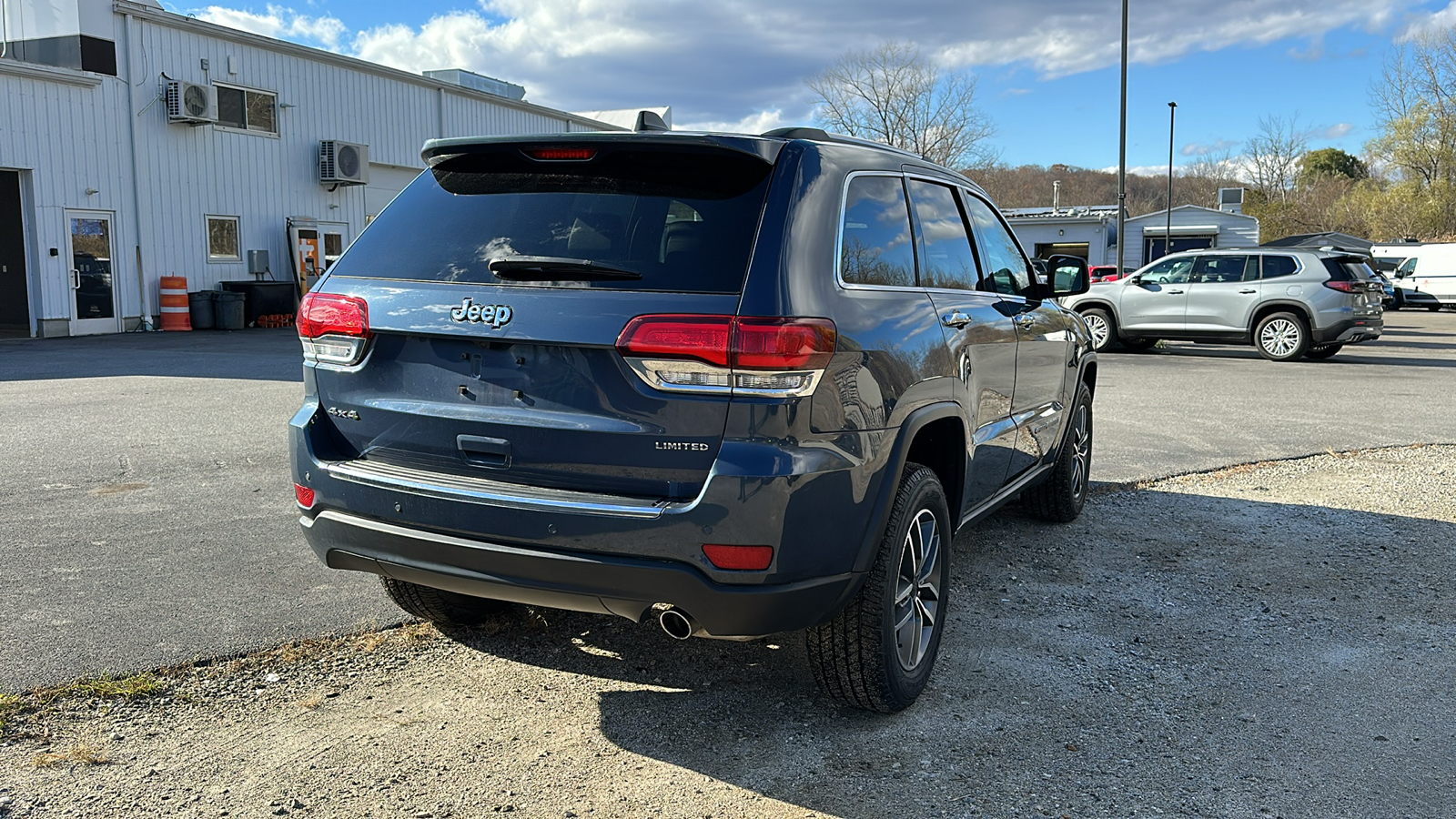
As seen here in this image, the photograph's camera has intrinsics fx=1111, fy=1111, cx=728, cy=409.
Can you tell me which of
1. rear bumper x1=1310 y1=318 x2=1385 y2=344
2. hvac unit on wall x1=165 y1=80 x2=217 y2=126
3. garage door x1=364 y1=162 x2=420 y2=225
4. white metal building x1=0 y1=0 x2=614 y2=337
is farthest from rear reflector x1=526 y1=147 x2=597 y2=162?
garage door x1=364 y1=162 x2=420 y2=225

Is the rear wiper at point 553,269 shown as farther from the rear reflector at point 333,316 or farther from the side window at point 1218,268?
the side window at point 1218,268

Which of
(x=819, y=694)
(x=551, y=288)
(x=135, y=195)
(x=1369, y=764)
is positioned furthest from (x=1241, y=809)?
(x=135, y=195)

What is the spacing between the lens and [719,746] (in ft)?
11.2

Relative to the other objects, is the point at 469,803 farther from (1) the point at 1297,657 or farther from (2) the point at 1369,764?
(1) the point at 1297,657

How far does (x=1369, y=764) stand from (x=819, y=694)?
5.57 feet

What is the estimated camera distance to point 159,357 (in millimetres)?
15641

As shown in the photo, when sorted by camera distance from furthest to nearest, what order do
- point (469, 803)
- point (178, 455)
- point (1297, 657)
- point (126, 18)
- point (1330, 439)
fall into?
point (126, 18)
point (1330, 439)
point (178, 455)
point (1297, 657)
point (469, 803)

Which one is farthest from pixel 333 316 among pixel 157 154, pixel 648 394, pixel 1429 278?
pixel 1429 278

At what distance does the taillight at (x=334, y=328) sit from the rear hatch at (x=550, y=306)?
0.03 meters

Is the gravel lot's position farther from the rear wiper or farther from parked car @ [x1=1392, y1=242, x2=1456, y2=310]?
parked car @ [x1=1392, y1=242, x2=1456, y2=310]

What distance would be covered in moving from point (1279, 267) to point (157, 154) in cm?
2003

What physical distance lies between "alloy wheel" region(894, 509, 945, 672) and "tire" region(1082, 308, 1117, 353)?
16104 mm

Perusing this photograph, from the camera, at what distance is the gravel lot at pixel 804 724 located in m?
3.10

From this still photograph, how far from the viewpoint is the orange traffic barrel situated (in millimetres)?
20906
